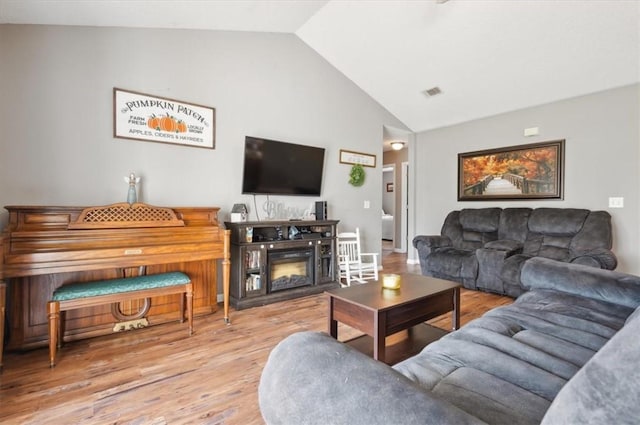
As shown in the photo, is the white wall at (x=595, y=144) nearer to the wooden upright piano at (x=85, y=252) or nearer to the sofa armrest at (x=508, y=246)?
the sofa armrest at (x=508, y=246)

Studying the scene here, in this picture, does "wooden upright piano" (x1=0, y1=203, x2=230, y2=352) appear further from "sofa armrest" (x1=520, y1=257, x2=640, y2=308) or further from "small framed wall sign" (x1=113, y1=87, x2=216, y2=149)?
"sofa armrest" (x1=520, y1=257, x2=640, y2=308)

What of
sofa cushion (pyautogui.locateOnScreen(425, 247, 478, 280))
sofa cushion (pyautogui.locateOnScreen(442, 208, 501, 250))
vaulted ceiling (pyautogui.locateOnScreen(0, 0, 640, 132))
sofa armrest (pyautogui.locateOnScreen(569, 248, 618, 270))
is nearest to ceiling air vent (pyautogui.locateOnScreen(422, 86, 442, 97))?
vaulted ceiling (pyautogui.locateOnScreen(0, 0, 640, 132))

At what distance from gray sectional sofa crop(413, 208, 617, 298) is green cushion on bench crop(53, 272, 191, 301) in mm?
2979

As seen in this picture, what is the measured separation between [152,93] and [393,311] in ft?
9.39

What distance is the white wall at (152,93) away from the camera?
2424 millimetres

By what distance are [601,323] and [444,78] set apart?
347 centimetres

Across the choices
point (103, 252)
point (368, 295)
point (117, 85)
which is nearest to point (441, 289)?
point (368, 295)

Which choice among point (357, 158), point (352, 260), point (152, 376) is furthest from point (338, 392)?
point (357, 158)

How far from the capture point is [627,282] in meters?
1.78

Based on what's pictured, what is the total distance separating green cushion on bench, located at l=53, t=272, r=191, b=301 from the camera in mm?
2070

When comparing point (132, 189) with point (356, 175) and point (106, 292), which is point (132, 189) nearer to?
point (106, 292)

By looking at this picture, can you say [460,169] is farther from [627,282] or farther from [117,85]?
[117,85]

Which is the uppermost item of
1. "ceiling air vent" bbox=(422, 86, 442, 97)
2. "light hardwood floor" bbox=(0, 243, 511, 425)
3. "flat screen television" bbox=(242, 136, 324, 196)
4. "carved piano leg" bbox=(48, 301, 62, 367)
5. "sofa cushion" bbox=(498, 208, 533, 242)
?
"ceiling air vent" bbox=(422, 86, 442, 97)

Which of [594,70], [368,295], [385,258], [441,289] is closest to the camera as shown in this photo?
[368,295]
